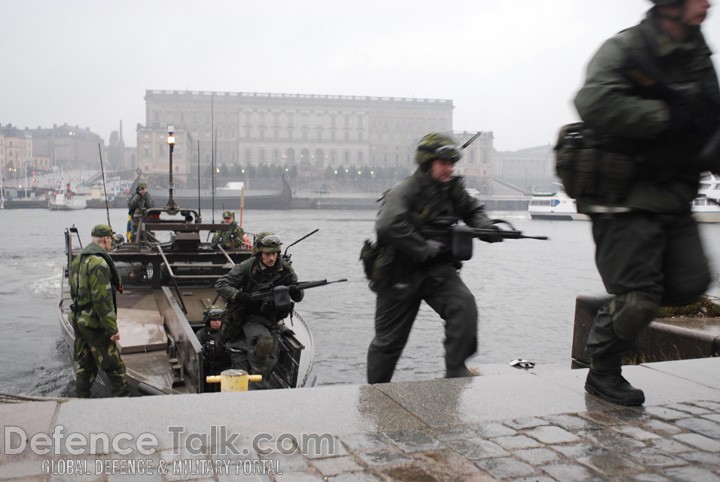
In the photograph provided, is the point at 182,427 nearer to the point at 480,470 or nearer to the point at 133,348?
the point at 480,470

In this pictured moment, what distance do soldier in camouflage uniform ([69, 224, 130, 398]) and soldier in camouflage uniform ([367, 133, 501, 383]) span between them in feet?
15.0

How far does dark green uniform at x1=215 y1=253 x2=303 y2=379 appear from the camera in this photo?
8836 mm

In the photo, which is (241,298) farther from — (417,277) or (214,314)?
(417,277)

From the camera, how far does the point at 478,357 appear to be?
19.6 metres

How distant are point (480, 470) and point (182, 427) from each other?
1412 mm

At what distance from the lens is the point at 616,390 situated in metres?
4.40

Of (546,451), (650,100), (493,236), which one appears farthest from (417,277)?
(650,100)

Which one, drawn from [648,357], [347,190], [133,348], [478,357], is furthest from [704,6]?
[347,190]

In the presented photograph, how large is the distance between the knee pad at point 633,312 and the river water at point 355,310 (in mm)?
424

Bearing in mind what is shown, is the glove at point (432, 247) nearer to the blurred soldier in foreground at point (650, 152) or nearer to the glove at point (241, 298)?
the blurred soldier in foreground at point (650, 152)

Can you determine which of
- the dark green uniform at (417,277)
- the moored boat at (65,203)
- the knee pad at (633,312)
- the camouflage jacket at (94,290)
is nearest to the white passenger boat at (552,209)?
the moored boat at (65,203)

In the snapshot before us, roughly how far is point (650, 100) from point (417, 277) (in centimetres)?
188

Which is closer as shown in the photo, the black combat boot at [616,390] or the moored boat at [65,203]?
the black combat boot at [616,390]

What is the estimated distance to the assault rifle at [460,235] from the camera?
16.4 ft
